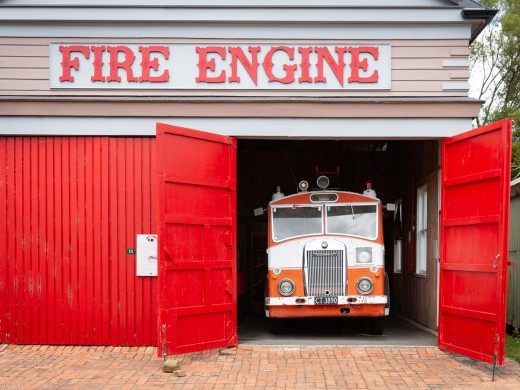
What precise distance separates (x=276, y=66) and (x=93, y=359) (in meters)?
4.87

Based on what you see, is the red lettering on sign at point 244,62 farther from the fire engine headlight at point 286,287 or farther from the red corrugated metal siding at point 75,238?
the fire engine headlight at point 286,287

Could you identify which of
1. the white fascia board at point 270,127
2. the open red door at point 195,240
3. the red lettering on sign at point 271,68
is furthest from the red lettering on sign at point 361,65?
the open red door at point 195,240

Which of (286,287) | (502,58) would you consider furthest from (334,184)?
(502,58)

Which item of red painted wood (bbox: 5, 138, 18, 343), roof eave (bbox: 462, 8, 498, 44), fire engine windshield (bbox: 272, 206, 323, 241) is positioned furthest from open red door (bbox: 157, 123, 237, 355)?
roof eave (bbox: 462, 8, 498, 44)

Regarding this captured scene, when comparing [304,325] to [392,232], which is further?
[392,232]

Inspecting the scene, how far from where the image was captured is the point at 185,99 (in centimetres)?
987

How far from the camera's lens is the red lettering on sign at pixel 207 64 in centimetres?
998

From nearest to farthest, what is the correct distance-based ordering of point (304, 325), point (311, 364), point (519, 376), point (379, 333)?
point (519, 376) → point (311, 364) → point (379, 333) → point (304, 325)

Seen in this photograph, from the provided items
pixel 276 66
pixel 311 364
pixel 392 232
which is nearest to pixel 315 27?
pixel 276 66

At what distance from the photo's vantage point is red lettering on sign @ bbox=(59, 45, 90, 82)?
9945 millimetres

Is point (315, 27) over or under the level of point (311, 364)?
over

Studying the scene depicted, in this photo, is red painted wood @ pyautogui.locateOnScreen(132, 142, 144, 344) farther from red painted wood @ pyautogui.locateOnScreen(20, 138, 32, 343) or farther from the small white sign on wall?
red painted wood @ pyautogui.locateOnScreen(20, 138, 32, 343)

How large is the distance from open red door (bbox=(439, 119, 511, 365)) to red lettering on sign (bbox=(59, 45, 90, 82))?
5.44 meters

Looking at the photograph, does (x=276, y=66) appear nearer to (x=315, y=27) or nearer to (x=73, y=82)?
(x=315, y=27)
